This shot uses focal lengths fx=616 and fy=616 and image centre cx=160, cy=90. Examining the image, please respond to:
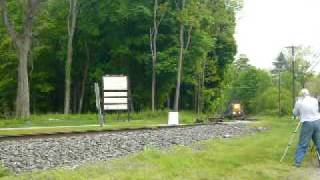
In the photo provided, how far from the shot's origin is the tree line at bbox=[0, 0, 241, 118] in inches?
2282

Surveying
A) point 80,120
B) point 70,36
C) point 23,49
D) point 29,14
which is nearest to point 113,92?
point 80,120

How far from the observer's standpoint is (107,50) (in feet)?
205

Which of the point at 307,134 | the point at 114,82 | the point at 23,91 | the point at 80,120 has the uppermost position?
the point at 114,82

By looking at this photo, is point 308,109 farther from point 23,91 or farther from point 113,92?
point 23,91

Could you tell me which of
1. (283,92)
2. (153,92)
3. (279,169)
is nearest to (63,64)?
(153,92)

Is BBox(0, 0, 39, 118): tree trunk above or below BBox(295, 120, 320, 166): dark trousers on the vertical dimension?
above

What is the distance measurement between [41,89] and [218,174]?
53464 millimetres

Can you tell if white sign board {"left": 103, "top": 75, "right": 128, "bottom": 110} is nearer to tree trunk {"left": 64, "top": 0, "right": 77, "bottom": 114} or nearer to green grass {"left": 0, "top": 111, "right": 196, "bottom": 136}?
green grass {"left": 0, "top": 111, "right": 196, "bottom": 136}

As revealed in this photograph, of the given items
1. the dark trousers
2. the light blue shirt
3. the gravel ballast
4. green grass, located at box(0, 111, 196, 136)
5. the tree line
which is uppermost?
the tree line

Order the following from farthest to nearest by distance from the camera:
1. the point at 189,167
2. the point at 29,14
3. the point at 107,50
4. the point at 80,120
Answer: the point at 107,50
the point at 29,14
the point at 80,120
the point at 189,167

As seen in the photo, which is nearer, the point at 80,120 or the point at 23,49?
the point at 80,120

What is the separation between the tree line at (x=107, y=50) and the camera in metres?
58.0

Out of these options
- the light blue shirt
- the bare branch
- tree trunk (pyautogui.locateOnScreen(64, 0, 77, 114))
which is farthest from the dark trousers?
tree trunk (pyautogui.locateOnScreen(64, 0, 77, 114))

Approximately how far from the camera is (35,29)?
58.7 metres
